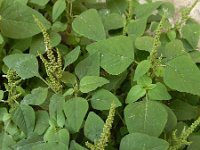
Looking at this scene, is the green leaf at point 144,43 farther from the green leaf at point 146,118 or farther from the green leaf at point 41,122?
the green leaf at point 41,122

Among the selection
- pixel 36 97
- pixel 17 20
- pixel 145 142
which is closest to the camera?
pixel 145 142

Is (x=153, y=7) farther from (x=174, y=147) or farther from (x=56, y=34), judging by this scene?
(x=174, y=147)

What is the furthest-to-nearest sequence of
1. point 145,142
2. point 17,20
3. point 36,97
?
1. point 17,20
2. point 36,97
3. point 145,142

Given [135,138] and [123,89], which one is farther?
[123,89]

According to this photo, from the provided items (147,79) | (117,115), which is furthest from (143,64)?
(117,115)

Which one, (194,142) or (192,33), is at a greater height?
(192,33)

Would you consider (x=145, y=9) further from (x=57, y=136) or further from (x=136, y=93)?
(x=57, y=136)

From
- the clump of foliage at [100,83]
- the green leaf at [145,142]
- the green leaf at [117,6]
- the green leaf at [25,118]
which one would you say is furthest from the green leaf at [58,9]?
the green leaf at [145,142]

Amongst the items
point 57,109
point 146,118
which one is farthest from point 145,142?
point 57,109
